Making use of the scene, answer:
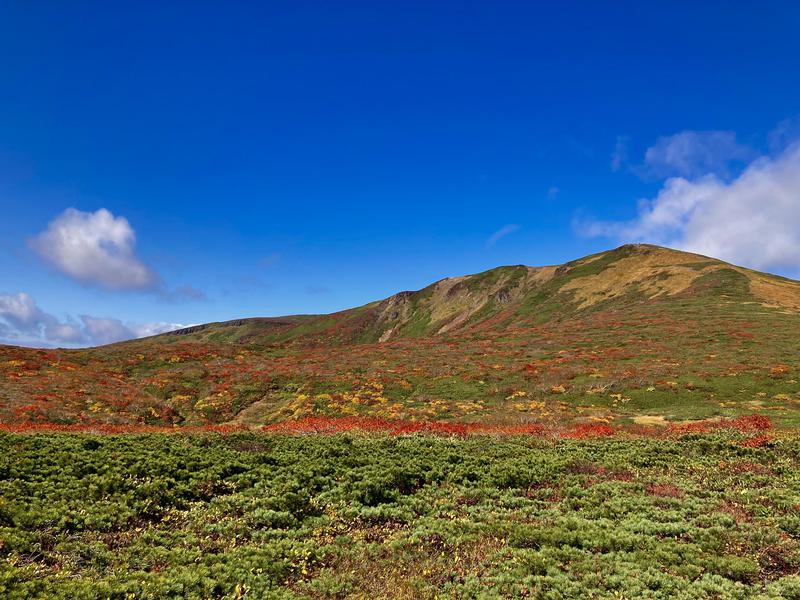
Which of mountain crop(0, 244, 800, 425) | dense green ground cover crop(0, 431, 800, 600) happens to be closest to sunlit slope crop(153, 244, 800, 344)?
mountain crop(0, 244, 800, 425)

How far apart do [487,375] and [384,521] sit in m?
33.2

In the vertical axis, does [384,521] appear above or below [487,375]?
below

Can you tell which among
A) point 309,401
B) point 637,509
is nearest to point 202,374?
point 309,401

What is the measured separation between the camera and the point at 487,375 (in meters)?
45.7

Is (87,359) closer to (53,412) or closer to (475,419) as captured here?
(53,412)

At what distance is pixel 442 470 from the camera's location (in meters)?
17.9

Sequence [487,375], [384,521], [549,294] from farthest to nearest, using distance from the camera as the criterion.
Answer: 1. [549,294]
2. [487,375]
3. [384,521]

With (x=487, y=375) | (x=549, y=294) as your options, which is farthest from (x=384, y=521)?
(x=549, y=294)

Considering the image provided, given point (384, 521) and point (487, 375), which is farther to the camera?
point (487, 375)

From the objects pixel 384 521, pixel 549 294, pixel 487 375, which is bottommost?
pixel 384 521

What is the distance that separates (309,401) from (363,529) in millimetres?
27848

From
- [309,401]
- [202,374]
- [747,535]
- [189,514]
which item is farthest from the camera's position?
[202,374]

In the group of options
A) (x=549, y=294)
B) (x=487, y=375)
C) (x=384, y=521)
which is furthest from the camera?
(x=549, y=294)

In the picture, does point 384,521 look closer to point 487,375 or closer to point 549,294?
point 487,375
